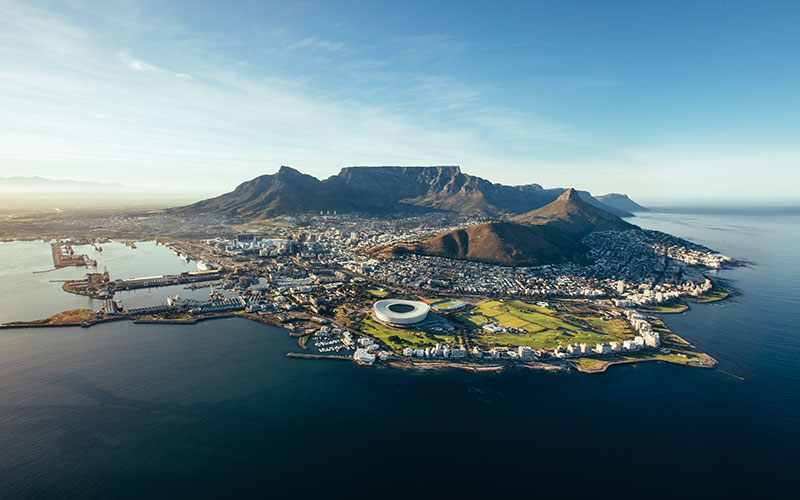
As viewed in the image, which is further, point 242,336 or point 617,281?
point 617,281

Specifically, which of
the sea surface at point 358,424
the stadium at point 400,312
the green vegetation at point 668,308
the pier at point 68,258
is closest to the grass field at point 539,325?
the stadium at point 400,312

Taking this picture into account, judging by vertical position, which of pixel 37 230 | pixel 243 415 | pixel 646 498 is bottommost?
pixel 646 498

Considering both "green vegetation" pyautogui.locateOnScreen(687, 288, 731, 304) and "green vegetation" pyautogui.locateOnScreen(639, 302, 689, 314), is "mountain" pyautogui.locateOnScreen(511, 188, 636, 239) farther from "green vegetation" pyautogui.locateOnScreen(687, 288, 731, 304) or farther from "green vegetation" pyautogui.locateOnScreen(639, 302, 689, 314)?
"green vegetation" pyautogui.locateOnScreen(639, 302, 689, 314)

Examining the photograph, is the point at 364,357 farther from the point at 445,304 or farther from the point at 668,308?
the point at 668,308

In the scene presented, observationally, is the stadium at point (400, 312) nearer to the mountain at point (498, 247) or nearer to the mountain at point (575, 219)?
the mountain at point (498, 247)

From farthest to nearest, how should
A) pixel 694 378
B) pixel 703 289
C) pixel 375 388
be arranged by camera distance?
pixel 703 289 < pixel 694 378 < pixel 375 388

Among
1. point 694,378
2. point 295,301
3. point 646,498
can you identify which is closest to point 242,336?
point 295,301

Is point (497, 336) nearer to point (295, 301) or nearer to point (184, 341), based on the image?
point (295, 301)
